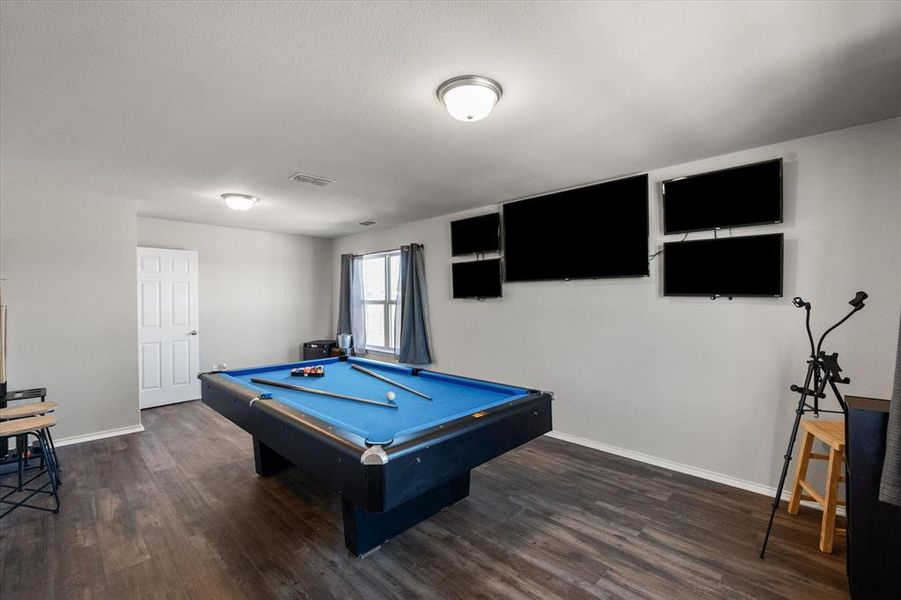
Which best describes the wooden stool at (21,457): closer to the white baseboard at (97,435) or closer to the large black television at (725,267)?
the white baseboard at (97,435)

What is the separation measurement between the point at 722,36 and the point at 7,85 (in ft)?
10.5

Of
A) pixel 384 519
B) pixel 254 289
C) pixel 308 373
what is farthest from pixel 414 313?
pixel 384 519

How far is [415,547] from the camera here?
2.13 m

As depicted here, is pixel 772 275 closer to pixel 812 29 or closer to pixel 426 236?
pixel 812 29

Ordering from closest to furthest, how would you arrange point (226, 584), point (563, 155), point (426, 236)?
point (226, 584), point (563, 155), point (426, 236)

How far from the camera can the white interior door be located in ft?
15.8

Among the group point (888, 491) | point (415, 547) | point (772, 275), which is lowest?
point (415, 547)

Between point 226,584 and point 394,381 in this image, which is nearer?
point 226,584

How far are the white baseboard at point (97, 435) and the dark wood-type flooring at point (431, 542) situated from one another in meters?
0.80

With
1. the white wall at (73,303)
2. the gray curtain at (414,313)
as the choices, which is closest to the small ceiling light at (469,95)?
the gray curtain at (414,313)

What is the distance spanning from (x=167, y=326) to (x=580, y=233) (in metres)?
5.09

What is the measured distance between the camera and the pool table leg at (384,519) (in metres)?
2.02

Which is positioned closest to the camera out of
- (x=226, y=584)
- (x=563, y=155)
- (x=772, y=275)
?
(x=226, y=584)

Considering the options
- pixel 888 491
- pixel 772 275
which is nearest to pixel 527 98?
pixel 772 275
